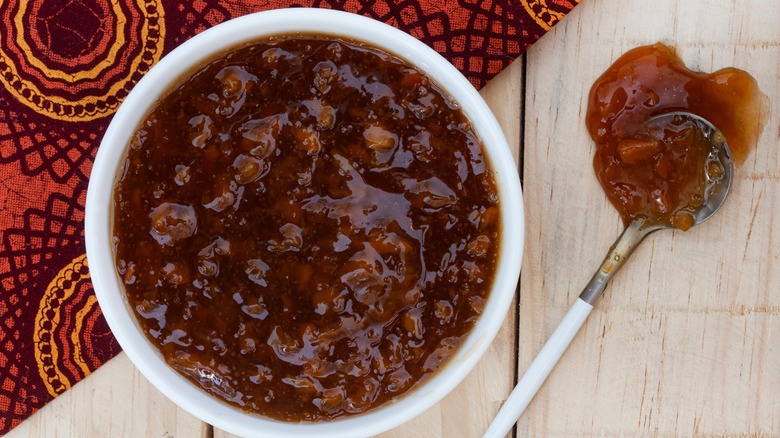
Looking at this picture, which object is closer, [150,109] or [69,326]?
[150,109]

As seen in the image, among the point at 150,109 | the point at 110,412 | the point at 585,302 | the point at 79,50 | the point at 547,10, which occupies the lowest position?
the point at 110,412

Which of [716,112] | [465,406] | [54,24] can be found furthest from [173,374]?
[716,112]

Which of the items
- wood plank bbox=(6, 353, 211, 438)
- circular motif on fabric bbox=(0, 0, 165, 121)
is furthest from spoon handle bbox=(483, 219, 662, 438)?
circular motif on fabric bbox=(0, 0, 165, 121)

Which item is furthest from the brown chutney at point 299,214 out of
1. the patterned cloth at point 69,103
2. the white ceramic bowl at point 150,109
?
the patterned cloth at point 69,103

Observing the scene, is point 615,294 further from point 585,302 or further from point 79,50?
point 79,50

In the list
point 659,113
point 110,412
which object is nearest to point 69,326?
point 110,412

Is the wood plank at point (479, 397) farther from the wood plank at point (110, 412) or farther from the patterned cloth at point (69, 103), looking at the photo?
the patterned cloth at point (69, 103)
